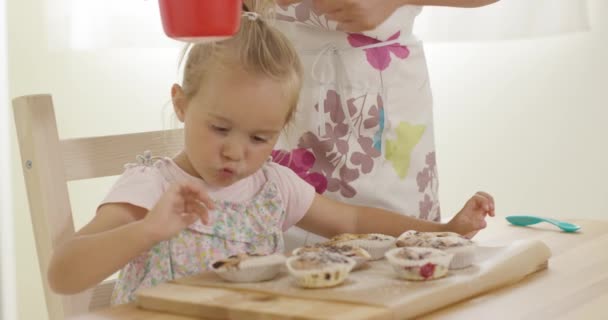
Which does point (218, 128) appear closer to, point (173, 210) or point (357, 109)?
point (173, 210)

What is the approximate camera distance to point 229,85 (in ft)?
3.84

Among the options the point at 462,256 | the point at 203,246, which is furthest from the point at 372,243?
the point at 203,246

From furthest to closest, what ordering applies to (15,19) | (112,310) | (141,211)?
(15,19) < (141,211) < (112,310)

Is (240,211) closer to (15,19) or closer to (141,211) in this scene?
(141,211)

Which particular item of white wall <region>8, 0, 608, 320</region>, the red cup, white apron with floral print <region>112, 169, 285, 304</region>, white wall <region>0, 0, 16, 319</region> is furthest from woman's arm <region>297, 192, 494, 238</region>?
white wall <region>8, 0, 608, 320</region>

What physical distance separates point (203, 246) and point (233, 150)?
0.13 m

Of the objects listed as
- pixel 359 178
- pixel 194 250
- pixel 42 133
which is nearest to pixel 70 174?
pixel 42 133

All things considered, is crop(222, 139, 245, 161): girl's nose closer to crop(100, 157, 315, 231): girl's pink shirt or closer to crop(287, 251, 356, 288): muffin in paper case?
crop(100, 157, 315, 231): girl's pink shirt

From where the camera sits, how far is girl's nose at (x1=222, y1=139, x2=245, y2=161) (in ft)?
3.77

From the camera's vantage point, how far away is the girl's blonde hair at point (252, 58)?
119 centimetres

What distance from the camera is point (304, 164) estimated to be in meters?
1.42

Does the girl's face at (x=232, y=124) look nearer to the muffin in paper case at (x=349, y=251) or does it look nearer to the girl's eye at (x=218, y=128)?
the girl's eye at (x=218, y=128)

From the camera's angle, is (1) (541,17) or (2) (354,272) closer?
(2) (354,272)

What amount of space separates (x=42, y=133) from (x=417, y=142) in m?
0.59
